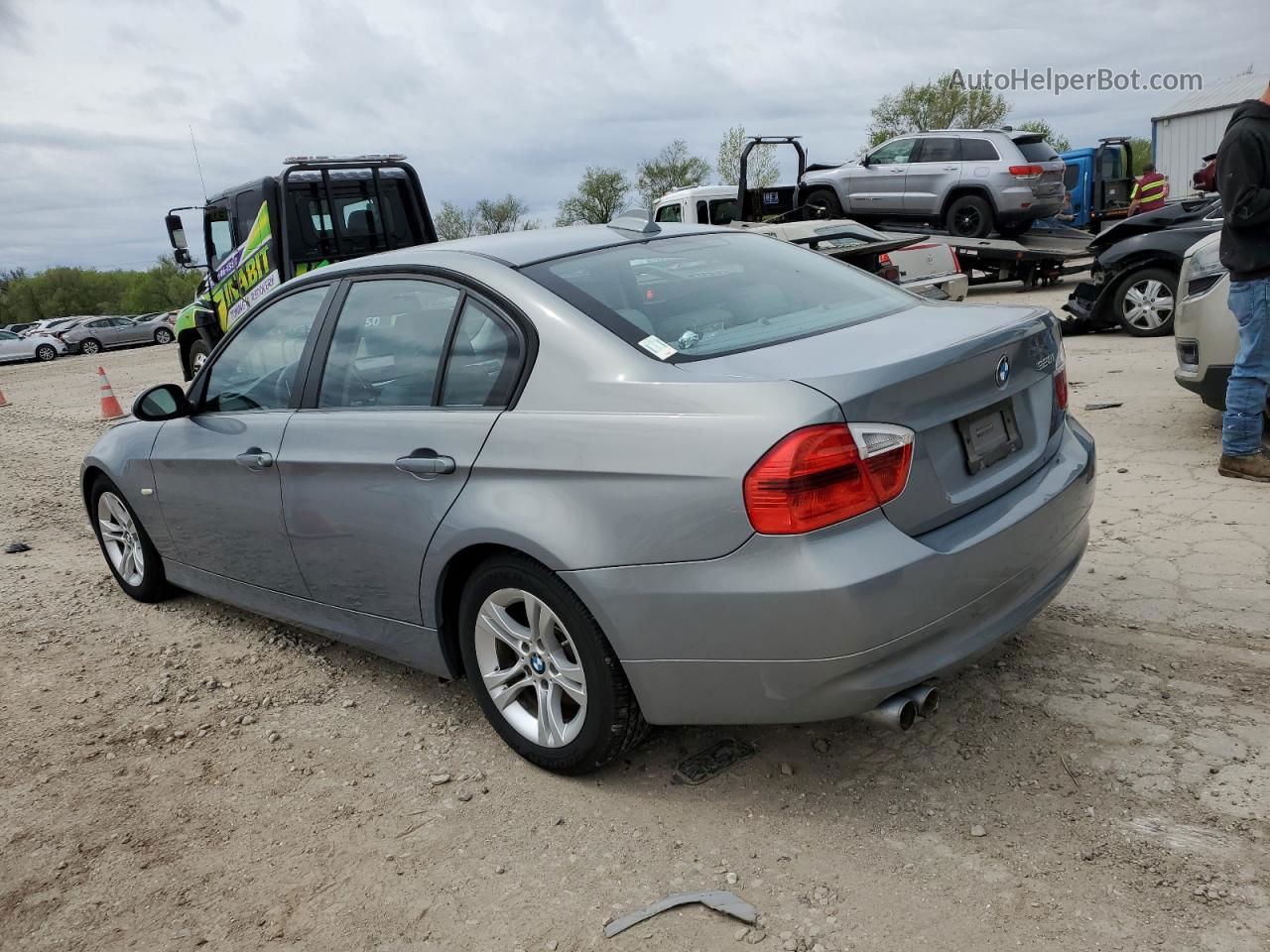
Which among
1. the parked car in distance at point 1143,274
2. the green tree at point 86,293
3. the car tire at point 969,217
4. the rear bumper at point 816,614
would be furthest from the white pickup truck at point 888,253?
the green tree at point 86,293

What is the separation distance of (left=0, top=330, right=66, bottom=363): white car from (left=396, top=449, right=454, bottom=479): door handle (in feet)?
125

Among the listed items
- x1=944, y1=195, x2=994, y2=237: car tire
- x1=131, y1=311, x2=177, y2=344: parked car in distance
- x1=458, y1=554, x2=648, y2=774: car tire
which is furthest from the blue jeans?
x1=131, y1=311, x2=177, y2=344: parked car in distance

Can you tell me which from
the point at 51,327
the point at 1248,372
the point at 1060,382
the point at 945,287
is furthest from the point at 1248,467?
the point at 51,327

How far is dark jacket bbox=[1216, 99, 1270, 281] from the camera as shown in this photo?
4781 mm

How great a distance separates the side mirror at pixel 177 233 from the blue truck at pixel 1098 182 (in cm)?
2013

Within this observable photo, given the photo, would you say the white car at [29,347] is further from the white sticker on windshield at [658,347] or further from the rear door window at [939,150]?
the white sticker on windshield at [658,347]

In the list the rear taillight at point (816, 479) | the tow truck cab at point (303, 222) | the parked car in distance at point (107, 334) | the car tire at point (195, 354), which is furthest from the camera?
the parked car in distance at point (107, 334)

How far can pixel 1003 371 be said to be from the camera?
9.32ft

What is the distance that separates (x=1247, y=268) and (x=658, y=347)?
3.61 metres

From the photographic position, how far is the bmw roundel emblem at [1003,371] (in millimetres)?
2820

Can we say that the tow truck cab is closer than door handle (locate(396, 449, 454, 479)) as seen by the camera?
No

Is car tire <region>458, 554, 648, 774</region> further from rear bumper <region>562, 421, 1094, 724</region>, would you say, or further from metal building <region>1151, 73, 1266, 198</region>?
metal building <region>1151, 73, 1266, 198</region>

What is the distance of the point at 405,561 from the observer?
3223 millimetres

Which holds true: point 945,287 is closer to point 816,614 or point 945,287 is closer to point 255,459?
point 255,459
